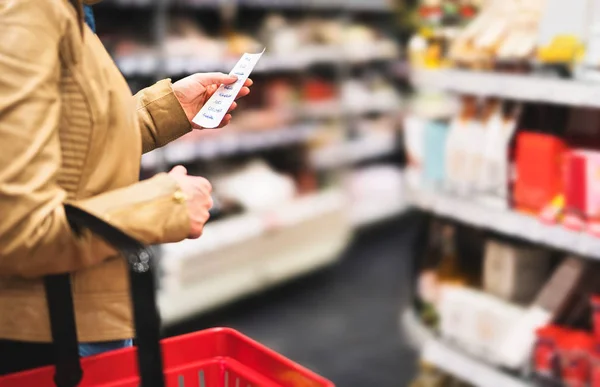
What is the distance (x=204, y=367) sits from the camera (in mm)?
1216

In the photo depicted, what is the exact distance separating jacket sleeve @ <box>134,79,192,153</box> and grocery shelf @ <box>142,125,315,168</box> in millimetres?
2024

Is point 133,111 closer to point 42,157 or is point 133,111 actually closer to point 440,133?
point 42,157

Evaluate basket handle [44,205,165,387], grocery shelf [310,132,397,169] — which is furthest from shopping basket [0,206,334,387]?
grocery shelf [310,132,397,169]

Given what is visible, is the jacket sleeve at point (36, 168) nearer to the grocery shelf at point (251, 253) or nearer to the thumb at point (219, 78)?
the thumb at point (219, 78)

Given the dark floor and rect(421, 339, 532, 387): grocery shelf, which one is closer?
rect(421, 339, 532, 387): grocery shelf

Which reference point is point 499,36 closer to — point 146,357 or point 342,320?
point 146,357

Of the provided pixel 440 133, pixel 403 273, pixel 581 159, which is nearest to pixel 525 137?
pixel 581 159

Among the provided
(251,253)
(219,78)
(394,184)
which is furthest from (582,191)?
(394,184)

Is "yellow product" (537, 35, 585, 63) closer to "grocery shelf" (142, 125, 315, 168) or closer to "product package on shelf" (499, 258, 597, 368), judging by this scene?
"product package on shelf" (499, 258, 597, 368)

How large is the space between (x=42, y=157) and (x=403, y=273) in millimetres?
3855

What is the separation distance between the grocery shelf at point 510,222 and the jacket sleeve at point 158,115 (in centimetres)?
119

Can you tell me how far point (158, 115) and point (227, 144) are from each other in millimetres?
2561

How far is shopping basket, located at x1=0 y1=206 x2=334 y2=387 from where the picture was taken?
938 mm

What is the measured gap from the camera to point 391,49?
558cm
